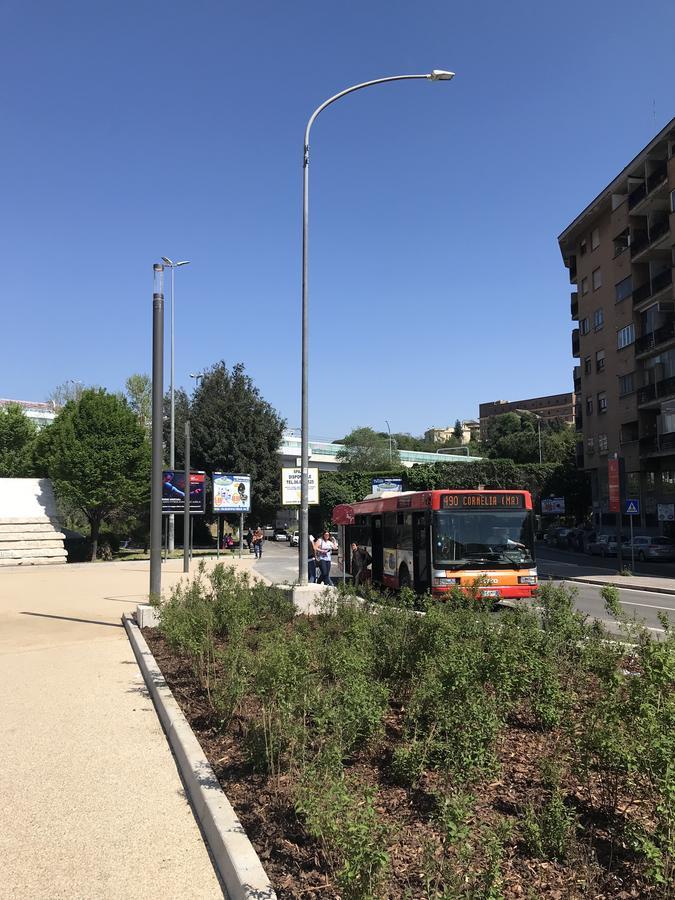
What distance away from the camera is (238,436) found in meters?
57.1

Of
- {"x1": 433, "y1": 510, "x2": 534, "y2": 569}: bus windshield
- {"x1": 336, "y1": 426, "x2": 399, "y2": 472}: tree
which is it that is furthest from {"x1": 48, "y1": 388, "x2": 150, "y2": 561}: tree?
{"x1": 336, "y1": 426, "x2": 399, "y2": 472}: tree

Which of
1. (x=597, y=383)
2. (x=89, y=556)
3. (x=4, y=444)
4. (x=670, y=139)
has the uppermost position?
(x=670, y=139)

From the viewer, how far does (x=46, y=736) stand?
6348 mm

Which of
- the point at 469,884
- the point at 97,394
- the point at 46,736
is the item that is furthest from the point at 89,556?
the point at 469,884

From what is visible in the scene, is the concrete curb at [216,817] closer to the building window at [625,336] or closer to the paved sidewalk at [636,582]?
the paved sidewalk at [636,582]

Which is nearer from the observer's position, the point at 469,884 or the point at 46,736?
the point at 469,884

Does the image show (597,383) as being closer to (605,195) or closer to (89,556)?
(605,195)

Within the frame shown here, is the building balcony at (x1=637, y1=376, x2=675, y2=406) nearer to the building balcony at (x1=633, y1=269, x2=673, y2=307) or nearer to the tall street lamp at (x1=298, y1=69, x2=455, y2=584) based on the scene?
the building balcony at (x1=633, y1=269, x2=673, y2=307)

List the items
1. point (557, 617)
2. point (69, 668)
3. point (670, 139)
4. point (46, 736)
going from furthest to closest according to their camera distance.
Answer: point (670, 139) → point (69, 668) → point (557, 617) → point (46, 736)

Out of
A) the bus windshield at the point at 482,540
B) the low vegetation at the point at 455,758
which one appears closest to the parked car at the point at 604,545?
the bus windshield at the point at 482,540

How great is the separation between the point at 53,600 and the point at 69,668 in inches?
389

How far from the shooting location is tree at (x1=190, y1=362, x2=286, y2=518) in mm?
56625

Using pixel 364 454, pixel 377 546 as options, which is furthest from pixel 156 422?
pixel 364 454

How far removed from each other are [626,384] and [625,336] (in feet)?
10.2
